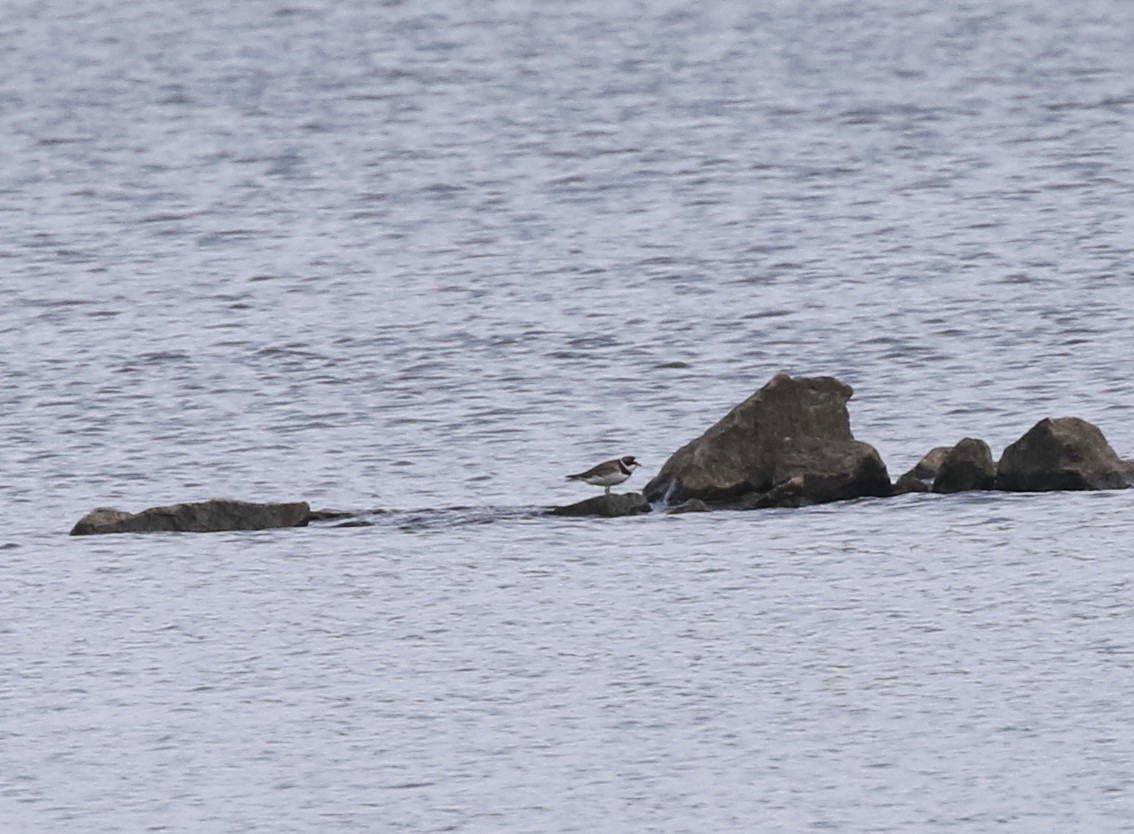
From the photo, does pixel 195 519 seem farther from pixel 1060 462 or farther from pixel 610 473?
pixel 1060 462

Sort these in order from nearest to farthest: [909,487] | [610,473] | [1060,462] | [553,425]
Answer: [1060,462]
[610,473]
[909,487]
[553,425]

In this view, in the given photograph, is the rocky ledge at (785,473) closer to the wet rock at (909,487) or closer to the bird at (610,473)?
the wet rock at (909,487)

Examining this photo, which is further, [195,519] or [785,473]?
[785,473]

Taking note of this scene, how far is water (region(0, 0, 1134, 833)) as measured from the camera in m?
19.2

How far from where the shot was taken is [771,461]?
91.1 ft

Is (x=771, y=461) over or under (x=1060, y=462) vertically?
over

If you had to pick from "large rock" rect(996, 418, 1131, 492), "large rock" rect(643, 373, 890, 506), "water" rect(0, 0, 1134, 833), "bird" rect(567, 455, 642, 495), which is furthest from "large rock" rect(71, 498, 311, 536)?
"large rock" rect(996, 418, 1131, 492)

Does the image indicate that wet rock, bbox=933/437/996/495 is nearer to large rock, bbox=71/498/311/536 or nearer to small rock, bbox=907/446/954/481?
small rock, bbox=907/446/954/481


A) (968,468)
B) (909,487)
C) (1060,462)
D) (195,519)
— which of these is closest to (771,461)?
(909,487)

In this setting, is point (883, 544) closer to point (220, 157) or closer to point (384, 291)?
point (384, 291)

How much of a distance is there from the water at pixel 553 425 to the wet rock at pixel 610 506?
A: 2.07 feet

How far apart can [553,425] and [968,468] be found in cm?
793

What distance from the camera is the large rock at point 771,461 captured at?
27.6 metres

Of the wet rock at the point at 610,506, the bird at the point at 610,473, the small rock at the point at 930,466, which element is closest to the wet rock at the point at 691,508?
the wet rock at the point at 610,506
